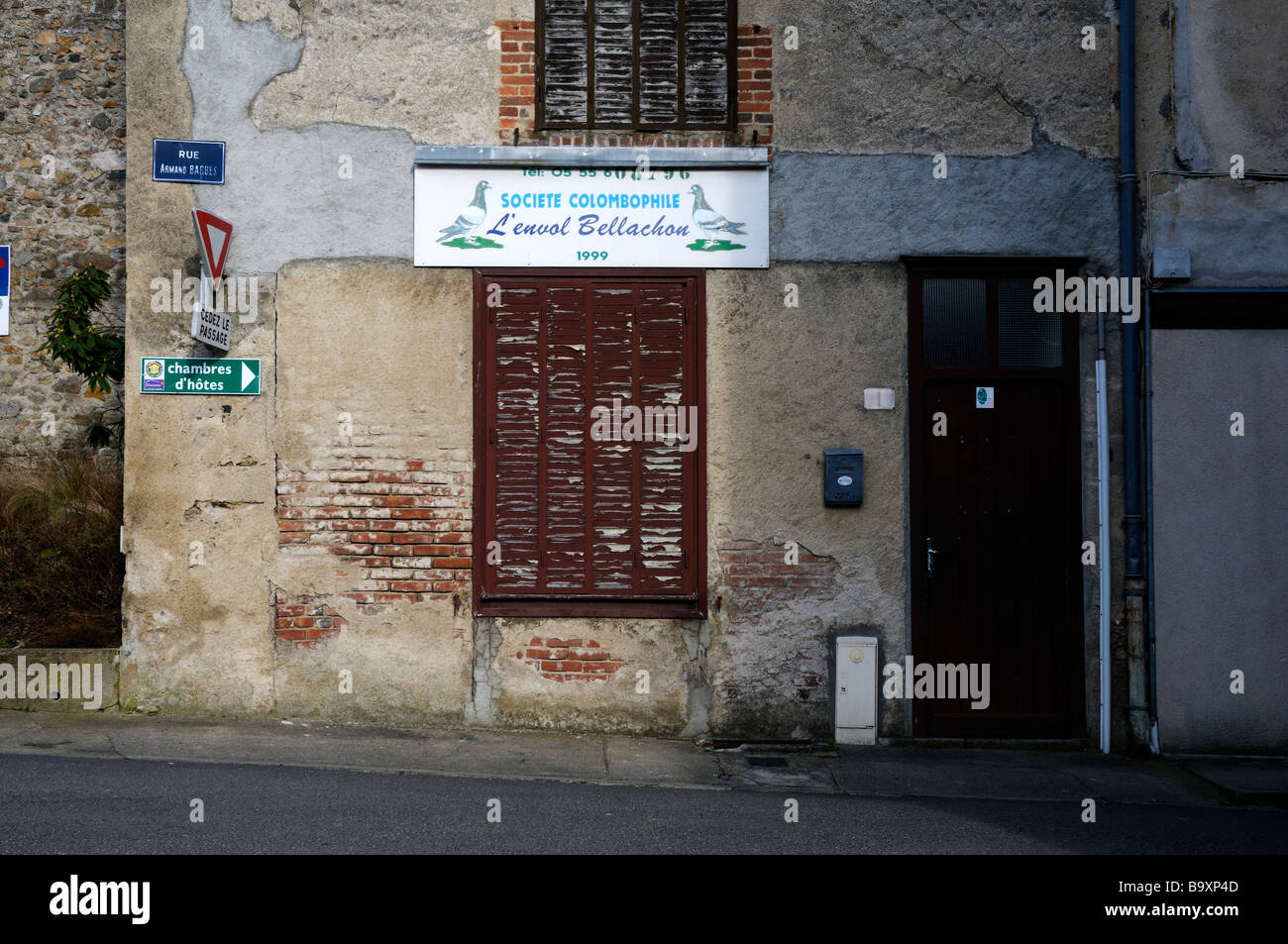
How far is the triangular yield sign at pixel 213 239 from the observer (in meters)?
8.20

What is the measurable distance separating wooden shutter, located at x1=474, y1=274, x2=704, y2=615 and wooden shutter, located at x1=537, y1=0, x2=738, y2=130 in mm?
1250

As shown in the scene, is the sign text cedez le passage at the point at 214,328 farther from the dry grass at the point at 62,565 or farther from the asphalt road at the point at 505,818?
the asphalt road at the point at 505,818

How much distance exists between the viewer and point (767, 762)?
26.3 ft

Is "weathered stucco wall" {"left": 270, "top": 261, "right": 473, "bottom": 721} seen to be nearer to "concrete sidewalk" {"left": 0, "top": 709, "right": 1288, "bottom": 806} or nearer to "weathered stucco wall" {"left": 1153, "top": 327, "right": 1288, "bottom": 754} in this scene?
"concrete sidewalk" {"left": 0, "top": 709, "right": 1288, "bottom": 806}

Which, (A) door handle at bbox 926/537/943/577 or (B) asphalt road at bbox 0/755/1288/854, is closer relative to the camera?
(B) asphalt road at bbox 0/755/1288/854

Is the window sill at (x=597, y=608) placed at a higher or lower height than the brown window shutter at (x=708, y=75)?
lower

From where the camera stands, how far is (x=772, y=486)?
8625mm

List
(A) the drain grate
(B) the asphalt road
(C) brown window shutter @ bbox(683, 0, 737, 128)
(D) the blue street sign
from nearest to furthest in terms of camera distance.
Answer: (B) the asphalt road → (A) the drain grate → (D) the blue street sign → (C) brown window shutter @ bbox(683, 0, 737, 128)

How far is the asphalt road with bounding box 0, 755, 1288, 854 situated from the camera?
554 cm

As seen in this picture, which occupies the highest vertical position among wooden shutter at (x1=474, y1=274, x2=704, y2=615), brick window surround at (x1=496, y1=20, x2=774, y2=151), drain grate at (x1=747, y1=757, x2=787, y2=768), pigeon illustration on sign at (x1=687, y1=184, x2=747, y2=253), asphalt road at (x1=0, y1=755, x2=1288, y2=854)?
brick window surround at (x1=496, y1=20, x2=774, y2=151)

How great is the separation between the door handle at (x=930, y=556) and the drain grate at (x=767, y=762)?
1.75m

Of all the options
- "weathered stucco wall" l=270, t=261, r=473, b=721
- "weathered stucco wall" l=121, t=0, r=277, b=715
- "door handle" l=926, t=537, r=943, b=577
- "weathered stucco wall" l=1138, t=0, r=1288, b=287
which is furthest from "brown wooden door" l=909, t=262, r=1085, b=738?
"weathered stucco wall" l=121, t=0, r=277, b=715

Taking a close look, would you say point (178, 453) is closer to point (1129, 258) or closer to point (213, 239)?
point (213, 239)

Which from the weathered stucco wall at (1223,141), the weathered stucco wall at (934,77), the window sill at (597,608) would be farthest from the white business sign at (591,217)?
the weathered stucco wall at (1223,141)
